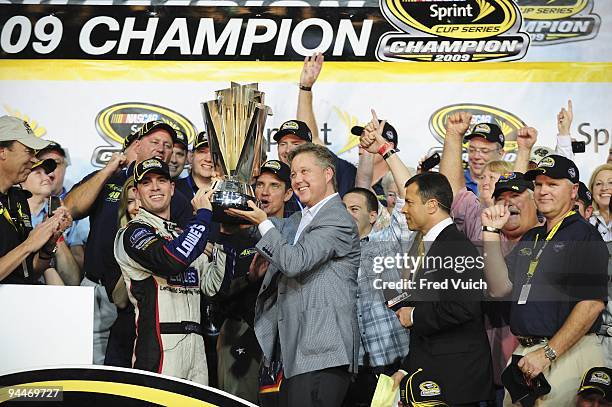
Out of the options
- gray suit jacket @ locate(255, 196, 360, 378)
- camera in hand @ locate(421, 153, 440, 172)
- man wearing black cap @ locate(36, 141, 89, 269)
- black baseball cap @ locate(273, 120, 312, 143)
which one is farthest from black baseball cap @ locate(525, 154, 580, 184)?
man wearing black cap @ locate(36, 141, 89, 269)

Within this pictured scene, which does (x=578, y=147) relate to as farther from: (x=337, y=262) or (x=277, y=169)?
(x=277, y=169)

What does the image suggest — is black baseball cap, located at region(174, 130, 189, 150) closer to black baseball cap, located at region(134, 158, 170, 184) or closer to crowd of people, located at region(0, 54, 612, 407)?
crowd of people, located at region(0, 54, 612, 407)

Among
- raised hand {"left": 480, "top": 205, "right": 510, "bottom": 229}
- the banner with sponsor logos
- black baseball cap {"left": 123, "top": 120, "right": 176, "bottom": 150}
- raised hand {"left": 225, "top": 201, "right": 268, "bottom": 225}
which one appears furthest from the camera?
black baseball cap {"left": 123, "top": 120, "right": 176, "bottom": 150}

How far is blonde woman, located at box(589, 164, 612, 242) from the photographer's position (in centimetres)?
400

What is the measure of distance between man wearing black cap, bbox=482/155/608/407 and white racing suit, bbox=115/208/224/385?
1248 mm

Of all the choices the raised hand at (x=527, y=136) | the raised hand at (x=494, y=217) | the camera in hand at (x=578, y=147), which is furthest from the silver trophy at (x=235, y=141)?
the camera in hand at (x=578, y=147)

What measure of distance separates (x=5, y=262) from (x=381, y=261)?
63.4 inches

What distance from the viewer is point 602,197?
13.2 ft

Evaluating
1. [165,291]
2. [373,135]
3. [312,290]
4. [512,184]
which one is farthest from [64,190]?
[512,184]

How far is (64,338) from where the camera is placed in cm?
388

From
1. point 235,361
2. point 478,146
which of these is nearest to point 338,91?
point 478,146

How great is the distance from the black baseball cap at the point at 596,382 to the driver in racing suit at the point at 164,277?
1.59 metres

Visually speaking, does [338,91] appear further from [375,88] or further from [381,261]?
[381,261]

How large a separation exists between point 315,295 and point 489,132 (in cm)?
106
